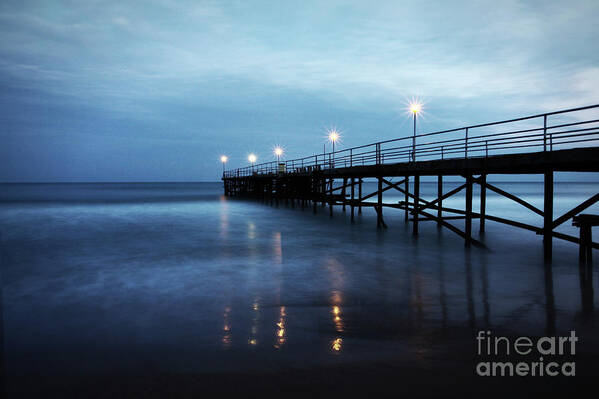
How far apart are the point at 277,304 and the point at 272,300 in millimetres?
341

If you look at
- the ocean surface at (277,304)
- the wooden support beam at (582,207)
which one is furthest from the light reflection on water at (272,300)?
the wooden support beam at (582,207)

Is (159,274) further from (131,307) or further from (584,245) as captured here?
(584,245)

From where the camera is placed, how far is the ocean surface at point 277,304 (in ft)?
20.6

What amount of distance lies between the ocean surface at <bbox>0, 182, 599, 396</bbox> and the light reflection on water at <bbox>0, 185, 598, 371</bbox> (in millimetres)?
37

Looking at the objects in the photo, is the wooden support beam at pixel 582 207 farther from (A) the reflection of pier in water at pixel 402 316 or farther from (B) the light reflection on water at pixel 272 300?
(A) the reflection of pier in water at pixel 402 316

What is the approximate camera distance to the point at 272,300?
30.7 ft

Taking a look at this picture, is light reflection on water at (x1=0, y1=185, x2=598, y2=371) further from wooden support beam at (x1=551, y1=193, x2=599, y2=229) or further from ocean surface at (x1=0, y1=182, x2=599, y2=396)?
wooden support beam at (x1=551, y1=193, x2=599, y2=229)

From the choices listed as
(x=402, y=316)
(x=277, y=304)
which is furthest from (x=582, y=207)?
(x=277, y=304)

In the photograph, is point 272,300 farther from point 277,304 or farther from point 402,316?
point 402,316

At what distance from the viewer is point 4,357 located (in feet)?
20.7

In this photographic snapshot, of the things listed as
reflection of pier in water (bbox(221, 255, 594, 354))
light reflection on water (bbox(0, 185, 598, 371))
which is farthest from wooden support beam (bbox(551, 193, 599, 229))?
reflection of pier in water (bbox(221, 255, 594, 354))

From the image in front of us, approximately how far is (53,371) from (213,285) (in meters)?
5.14

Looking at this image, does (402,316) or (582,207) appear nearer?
(402,316)

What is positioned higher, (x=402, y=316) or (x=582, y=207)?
(x=582, y=207)
